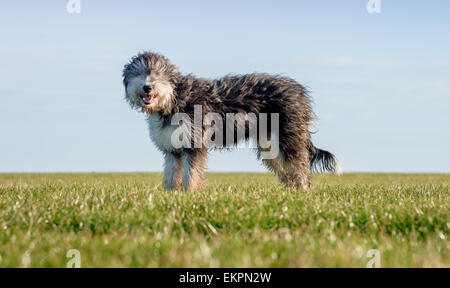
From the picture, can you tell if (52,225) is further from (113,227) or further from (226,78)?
(226,78)

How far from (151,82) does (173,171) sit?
1.87 metres

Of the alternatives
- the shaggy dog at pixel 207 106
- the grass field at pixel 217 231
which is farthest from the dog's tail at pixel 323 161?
the grass field at pixel 217 231

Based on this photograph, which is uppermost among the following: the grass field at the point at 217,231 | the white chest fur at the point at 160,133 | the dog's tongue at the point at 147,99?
the dog's tongue at the point at 147,99

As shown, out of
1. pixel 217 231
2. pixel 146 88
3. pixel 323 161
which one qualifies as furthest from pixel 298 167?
pixel 217 231

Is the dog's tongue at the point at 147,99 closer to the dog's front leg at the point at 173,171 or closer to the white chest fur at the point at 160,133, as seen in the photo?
the white chest fur at the point at 160,133

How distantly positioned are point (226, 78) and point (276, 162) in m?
Answer: 2.13

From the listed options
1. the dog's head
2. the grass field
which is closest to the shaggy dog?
the dog's head

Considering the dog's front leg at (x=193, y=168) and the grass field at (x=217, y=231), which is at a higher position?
the dog's front leg at (x=193, y=168)

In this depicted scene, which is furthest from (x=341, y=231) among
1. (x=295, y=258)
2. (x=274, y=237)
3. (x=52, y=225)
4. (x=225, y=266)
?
(x=52, y=225)

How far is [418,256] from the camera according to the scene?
420 centimetres

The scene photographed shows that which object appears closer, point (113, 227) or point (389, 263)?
point (389, 263)

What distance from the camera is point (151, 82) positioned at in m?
8.50

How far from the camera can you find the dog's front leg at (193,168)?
343 inches

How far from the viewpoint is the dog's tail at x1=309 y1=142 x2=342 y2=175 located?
35.5ft
